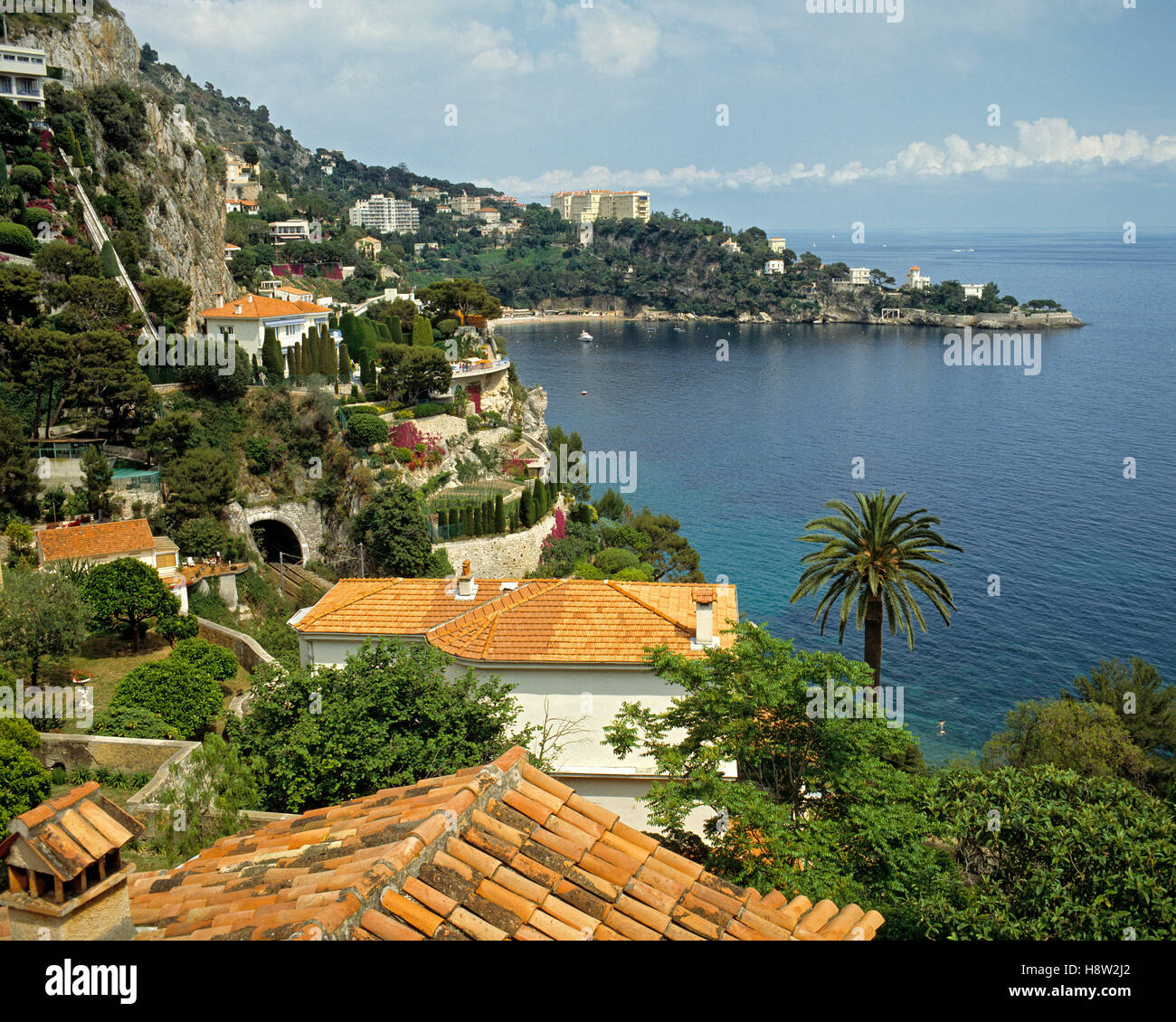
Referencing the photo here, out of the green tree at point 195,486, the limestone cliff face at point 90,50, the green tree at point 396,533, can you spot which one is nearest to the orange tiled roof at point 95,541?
the green tree at point 195,486

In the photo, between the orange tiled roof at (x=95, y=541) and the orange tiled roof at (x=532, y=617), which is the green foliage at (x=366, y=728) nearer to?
the orange tiled roof at (x=532, y=617)

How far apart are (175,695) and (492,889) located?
1829 cm

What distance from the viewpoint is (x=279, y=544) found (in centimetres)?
3816

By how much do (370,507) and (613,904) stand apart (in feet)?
104

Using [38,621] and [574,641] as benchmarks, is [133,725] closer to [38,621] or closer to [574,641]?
[38,621]

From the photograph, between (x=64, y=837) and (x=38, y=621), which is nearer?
(x=64, y=837)

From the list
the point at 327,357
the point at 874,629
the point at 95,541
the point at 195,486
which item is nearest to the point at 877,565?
the point at 874,629

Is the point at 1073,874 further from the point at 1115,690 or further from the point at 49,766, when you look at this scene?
the point at 1115,690

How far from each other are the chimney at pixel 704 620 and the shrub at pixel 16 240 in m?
33.4

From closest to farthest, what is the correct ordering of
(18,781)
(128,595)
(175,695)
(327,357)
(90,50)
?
1. (18,781)
2. (175,695)
3. (128,595)
4. (327,357)
5. (90,50)

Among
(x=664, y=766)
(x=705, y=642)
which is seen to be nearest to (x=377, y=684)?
(x=664, y=766)

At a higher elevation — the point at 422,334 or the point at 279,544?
the point at 422,334

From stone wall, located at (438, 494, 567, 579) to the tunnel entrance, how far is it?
6190mm

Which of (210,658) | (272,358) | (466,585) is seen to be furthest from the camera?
(272,358)
